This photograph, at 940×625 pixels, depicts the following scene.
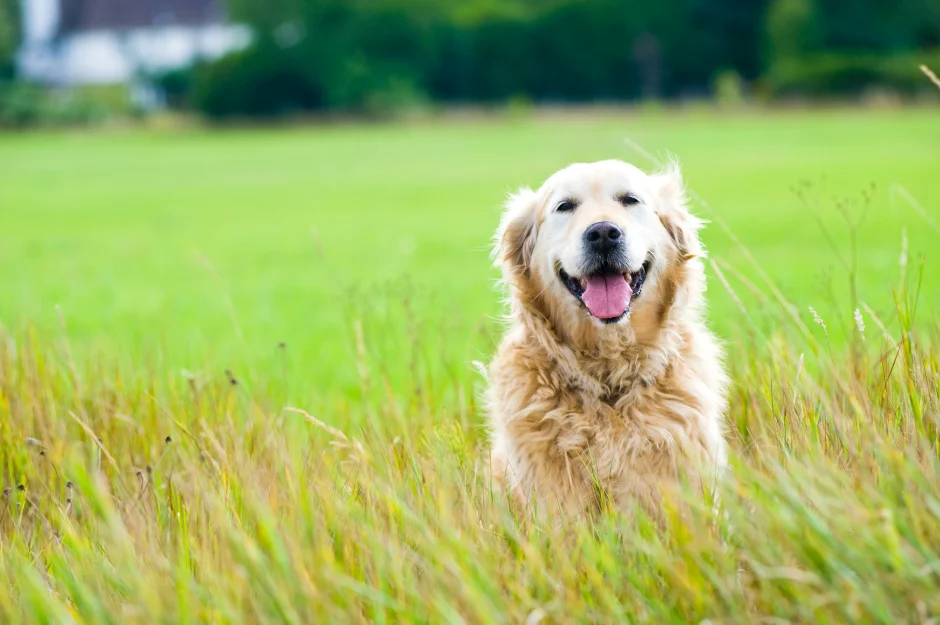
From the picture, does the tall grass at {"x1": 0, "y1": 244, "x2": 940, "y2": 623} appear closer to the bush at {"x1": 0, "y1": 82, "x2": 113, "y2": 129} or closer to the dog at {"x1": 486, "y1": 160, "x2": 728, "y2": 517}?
the dog at {"x1": 486, "y1": 160, "x2": 728, "y2": 517}

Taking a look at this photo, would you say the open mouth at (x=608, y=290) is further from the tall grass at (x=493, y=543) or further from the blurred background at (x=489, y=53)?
the blurred background at (x=489, y=53)

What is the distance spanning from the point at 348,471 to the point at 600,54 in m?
69.9

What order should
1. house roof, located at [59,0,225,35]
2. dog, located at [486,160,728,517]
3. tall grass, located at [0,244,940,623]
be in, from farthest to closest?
1. house roof, located at [59,0,225,35]
2. dog, located at [486,160,728,517]
3. tall grass, located at [0,244,940,623]

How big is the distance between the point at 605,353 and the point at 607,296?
21cm

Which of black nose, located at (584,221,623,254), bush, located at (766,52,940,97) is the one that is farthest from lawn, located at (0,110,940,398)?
bush, located at (766,52,940,97)

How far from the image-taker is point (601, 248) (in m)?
3.78

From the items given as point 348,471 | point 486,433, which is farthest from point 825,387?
point 348,471

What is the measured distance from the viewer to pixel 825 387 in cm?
377

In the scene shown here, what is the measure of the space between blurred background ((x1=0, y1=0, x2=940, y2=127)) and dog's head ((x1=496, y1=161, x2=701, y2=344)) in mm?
60044

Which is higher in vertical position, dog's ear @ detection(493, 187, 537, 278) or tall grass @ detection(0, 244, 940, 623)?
dog's ear @ detection(493, 187, 537, 278)

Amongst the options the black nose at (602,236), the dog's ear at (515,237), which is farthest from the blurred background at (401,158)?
the dog's ear at (515,237)

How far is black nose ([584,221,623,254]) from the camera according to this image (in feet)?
12.3

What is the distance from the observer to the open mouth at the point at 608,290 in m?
3.79

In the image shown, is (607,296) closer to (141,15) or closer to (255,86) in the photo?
(255,86)
